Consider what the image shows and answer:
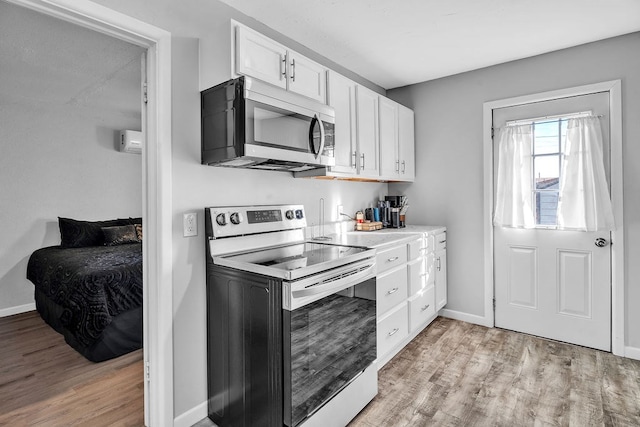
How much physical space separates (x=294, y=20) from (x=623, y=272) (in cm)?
309

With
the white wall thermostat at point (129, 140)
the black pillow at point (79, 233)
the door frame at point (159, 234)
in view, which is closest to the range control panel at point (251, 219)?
the door frame at point (159, 234)

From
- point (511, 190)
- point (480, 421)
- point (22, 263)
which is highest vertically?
point (511, 190)

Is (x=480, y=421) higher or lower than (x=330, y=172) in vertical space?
lower

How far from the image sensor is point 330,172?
249 centimetres

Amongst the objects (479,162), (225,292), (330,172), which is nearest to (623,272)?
(479,162)

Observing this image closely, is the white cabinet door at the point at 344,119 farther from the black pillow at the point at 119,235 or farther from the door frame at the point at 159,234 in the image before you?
the black pillow at the point at 119,235

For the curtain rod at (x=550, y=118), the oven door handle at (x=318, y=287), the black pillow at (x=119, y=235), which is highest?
the curtain rod at (x=550, y=118)

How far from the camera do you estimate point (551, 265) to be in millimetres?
2885

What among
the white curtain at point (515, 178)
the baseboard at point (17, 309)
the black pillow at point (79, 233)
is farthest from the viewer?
the black pillow at point (79, 233)

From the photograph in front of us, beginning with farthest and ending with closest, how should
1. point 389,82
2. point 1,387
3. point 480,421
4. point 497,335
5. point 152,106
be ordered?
point 389,82 → point 497,335 → point 1,387 → point 480,421 → point 152,106

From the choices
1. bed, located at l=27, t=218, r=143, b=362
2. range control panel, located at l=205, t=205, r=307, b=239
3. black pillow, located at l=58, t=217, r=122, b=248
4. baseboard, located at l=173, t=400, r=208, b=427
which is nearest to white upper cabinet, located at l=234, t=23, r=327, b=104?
range control panel, located at l=205, t=205, r=307, b=239

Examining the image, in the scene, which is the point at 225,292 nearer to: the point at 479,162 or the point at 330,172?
the point at 330,172

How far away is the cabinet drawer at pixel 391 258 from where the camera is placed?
229 cm

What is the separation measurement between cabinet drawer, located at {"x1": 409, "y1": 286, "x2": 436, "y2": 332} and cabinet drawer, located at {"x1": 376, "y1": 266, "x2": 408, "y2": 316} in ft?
0.62
